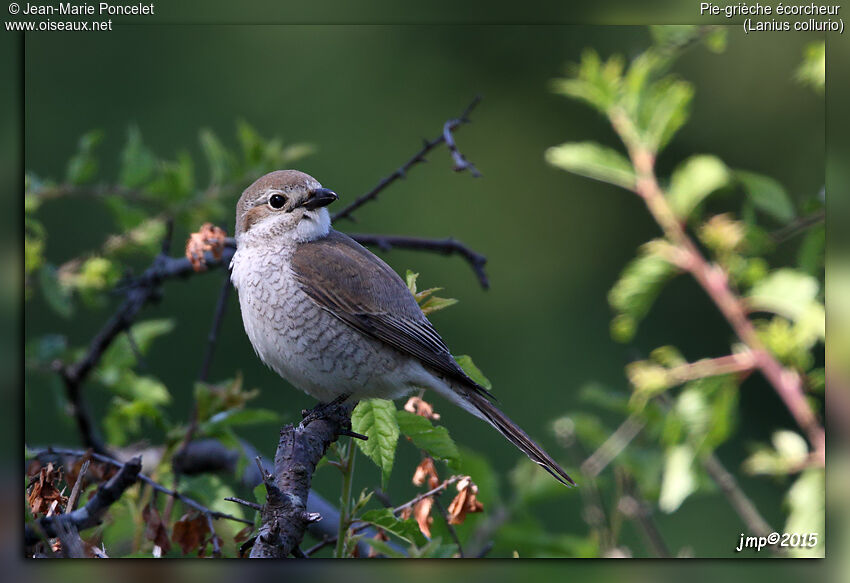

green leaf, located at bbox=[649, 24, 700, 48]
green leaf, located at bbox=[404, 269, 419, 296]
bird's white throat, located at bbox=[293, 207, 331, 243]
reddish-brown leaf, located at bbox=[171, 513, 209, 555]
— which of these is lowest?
reddish-brown leaf, located at bbox=[171, 513, 209, 555]

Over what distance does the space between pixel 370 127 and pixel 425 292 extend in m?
3.42

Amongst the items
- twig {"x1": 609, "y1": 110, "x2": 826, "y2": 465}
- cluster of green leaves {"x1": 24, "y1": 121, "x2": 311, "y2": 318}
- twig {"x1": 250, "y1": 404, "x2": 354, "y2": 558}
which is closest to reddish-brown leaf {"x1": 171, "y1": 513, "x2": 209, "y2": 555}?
twig {"x1": 250, "y1": 404, "x2": 354, "y2": 558}

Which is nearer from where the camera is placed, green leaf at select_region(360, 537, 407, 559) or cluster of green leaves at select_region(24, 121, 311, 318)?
green leaf at select_region(360, 537, 407, 559)

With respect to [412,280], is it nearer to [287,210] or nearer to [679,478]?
[287,210]

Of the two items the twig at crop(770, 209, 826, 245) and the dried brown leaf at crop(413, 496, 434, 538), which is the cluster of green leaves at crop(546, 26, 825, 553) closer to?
the twig at crop(770, 209, 826, 245)

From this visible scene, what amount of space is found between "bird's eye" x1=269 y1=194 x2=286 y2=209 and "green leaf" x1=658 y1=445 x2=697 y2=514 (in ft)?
4.54

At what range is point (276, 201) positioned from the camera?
279cm

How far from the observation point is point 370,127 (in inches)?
219

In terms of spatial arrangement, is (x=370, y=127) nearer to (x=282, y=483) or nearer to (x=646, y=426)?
(x=646, y=426)

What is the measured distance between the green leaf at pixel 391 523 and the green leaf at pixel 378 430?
0.07 m

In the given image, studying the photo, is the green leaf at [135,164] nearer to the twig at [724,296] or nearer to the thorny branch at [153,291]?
the thorny branch at [153,291]

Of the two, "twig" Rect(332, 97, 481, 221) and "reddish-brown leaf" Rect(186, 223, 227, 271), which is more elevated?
"twig" Rect(332, 97, 481, 221)

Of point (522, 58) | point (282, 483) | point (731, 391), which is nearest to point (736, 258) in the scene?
point (731, 391)

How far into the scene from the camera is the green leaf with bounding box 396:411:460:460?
6.86 ft
